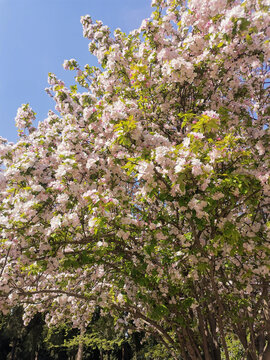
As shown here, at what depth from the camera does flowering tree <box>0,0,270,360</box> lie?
4363 millimetres

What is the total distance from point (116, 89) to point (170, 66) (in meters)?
1.78

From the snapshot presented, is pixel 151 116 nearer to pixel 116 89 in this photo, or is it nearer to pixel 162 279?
pixel 116 89

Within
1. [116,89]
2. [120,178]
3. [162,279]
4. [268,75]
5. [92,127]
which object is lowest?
[162,279]

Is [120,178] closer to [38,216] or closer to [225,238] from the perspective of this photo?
[38,216]

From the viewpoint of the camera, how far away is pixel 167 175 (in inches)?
172

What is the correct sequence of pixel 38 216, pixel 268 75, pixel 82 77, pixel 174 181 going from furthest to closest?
pixel 82 77, pixel 268 75, pixel 38 216, pixel 174 181

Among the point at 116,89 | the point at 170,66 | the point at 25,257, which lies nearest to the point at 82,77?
the point at 116,89

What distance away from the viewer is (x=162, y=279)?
20.9 feet

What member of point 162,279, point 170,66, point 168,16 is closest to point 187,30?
point 168,16

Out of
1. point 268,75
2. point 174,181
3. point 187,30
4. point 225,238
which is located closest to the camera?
point 174,181

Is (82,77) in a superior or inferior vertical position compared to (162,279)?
superior

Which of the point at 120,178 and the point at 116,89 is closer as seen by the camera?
the point at 120,178

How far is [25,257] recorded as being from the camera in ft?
17.4

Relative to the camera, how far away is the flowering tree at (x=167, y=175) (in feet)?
14.3
